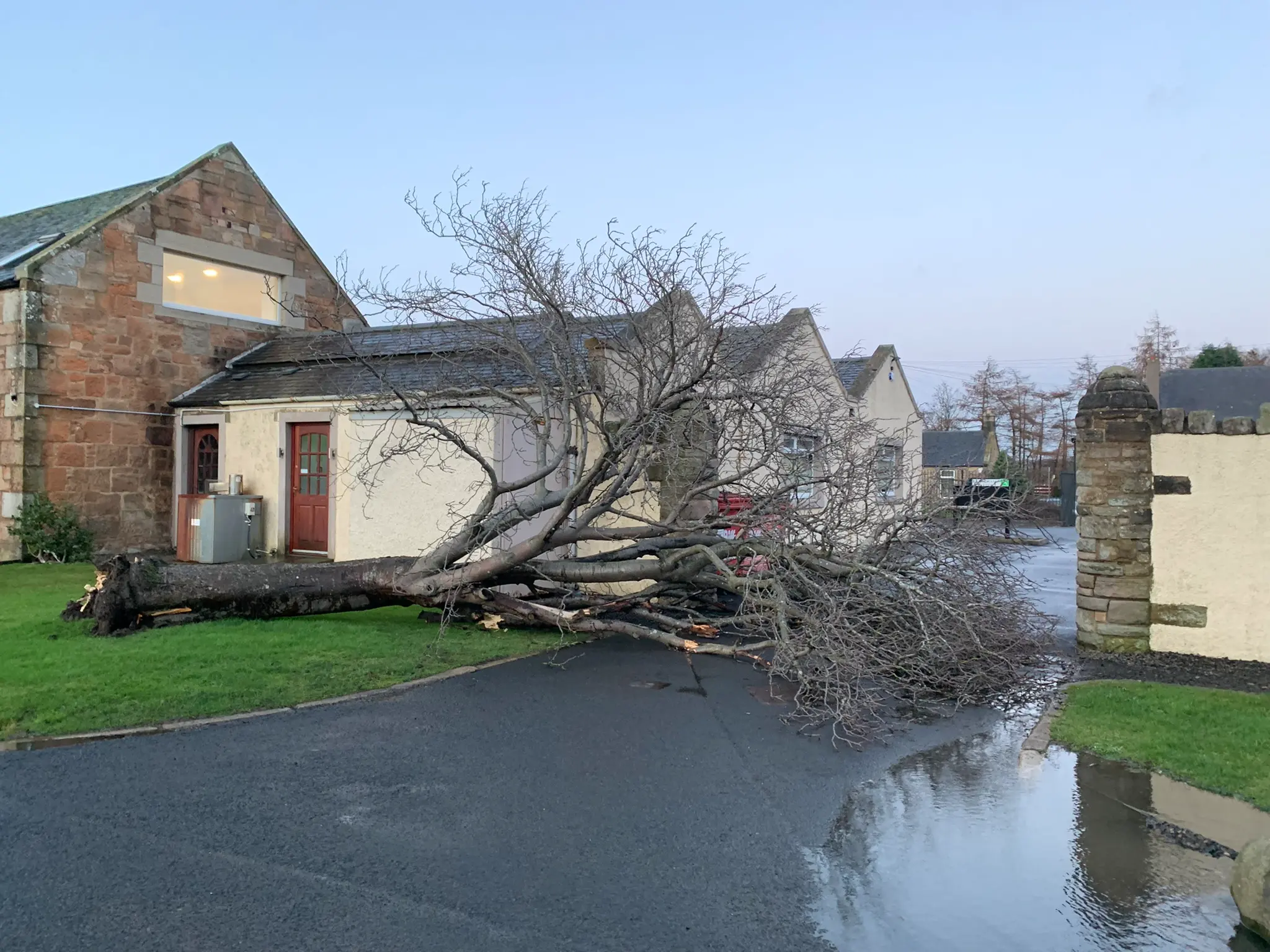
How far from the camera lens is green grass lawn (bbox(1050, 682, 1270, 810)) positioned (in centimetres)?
533

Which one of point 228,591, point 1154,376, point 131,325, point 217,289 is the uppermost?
point 217,289

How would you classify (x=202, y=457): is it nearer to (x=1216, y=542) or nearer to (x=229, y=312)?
(x=229, y=312)

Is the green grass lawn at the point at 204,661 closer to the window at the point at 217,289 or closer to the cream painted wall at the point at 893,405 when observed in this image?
the window at the point at 217,289

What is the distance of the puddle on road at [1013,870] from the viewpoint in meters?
3.54

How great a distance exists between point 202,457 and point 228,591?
7.44m

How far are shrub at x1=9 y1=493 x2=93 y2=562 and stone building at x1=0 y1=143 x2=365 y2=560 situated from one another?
19 cm

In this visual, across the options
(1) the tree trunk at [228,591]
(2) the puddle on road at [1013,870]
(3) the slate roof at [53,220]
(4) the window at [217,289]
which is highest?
(3) the slate roof at [53,220]

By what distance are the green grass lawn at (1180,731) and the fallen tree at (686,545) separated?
2.67ft

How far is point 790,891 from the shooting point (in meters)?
3.80

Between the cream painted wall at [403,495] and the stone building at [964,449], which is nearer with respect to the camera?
the cream painted wall at [403,495]

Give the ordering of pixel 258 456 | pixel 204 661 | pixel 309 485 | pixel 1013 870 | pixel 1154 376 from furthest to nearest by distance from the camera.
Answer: pixel 1154 376
pixel 258 456
pixel 309 485
pixel 204 661
pixel 1013 870

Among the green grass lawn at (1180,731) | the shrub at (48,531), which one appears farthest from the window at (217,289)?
the green grass lawn at (1180,731)

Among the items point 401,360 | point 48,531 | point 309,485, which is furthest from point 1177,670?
point 48,531

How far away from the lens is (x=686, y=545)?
9375 millimetres
